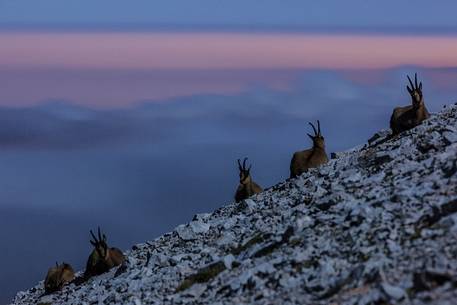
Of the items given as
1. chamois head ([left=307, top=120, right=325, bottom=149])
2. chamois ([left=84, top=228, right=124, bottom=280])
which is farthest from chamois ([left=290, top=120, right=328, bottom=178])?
chamois ([left=84, top=228, right=124, bottom=280])

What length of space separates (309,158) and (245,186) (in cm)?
294

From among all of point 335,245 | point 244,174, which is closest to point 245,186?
point 244,174

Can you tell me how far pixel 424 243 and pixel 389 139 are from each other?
51.4 feet

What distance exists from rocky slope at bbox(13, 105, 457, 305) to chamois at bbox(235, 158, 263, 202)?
3957 mm

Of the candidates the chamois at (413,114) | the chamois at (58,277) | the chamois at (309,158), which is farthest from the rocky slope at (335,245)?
the chamois at (58,277)

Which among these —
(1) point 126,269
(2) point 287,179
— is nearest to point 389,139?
(2) point 287,179

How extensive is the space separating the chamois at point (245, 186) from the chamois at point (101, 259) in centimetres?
546

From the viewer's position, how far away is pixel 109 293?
2388 cm

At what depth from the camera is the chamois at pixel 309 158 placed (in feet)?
107

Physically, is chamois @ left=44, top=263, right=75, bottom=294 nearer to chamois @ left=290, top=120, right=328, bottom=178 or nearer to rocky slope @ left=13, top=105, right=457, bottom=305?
rocky slope @ left=13, top=105, right=457, bottom=305

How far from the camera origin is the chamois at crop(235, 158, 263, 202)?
33531 mm

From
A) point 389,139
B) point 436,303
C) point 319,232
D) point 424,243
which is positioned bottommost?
point 436,303

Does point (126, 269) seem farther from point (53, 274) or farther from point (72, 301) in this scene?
point (53, 274)

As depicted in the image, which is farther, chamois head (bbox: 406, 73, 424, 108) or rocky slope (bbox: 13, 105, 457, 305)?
chamois head (bbox: 406, 73, 424, 108)
